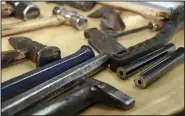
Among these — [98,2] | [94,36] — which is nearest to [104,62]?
[94,36]

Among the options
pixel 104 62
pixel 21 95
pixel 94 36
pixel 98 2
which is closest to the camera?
pixel 21 95

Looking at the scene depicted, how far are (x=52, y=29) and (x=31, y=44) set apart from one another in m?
0.23

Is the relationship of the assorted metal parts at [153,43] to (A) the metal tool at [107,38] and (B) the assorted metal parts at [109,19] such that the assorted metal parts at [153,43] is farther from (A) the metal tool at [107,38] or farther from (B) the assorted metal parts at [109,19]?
(B) the assorted metal parts at [109,19]

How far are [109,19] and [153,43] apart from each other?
0.83 ft

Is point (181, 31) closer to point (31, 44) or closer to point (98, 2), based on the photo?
point (98, 2)

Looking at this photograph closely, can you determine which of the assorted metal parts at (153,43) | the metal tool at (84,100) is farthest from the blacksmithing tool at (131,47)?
the metal tool at (84,100)

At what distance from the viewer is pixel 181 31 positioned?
3.27ft

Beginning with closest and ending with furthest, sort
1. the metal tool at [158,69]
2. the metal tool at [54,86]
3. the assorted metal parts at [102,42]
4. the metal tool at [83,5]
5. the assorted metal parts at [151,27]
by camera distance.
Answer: the metal tool at [54,86], the metal tool at [158,69], the assorted metal parts at [102,42], the assorted metal parts at [151,27], the metal tool at [83,5]

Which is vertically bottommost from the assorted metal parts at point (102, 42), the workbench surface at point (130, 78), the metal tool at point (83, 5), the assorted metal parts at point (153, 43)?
the workbench surface at point (130, 78)

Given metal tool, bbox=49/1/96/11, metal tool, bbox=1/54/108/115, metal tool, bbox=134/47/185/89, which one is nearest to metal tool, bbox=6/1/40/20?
metal tool, bbox=49/1/96/11

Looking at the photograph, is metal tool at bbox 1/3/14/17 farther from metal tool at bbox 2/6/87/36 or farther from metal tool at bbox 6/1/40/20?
metal tool at bbox 2/6/87/36

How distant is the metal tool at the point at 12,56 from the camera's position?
748 millimetres

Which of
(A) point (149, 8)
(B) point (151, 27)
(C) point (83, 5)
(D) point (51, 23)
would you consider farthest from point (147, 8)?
(D) point (51, 23)

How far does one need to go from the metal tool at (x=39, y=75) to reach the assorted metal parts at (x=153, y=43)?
0.07 meters
